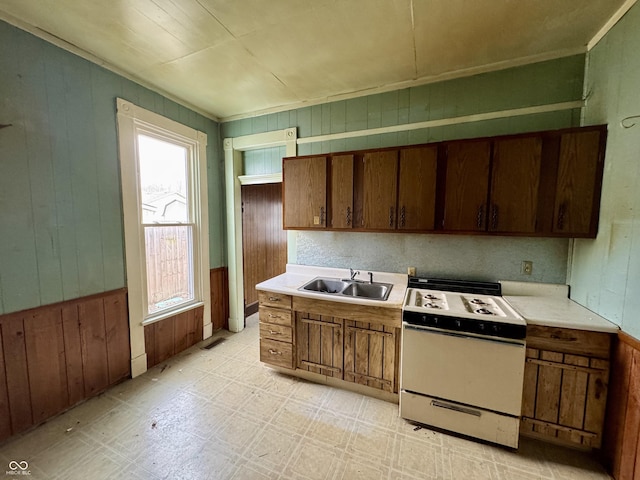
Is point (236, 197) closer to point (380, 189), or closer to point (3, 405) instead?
point (380, 189)

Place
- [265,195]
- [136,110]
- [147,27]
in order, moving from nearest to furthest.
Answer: [147,27] < [136,110] < [265,195]

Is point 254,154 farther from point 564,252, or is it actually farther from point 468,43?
point 564,252

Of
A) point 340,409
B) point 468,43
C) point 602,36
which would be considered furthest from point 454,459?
point 602,36

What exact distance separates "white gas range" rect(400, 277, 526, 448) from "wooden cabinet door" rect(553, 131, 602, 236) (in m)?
0.78

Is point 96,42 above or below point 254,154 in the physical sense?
above

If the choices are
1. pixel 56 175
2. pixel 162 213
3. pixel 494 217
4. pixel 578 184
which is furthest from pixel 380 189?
pixel 56 175

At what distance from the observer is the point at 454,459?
1.63m

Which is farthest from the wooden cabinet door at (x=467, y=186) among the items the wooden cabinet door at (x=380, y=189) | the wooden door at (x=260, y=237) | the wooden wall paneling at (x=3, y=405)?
the wooden wall paneling at (x=3, y=405)

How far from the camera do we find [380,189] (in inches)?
91.7

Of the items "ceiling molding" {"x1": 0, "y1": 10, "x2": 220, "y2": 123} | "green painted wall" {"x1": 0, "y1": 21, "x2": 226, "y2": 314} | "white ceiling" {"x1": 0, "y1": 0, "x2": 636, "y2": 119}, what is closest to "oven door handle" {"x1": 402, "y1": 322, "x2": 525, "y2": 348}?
"white ceiling" {"x1": 0, "y1": 0, "x2": 636, "y2": 119}

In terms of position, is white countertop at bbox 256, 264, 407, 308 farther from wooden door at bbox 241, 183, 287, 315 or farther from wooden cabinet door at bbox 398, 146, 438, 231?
wooden door at bbox 241, 183, 287, 315

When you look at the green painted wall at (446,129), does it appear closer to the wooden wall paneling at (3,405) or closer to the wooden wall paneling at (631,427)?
the wooden wall paneling at (631,427)

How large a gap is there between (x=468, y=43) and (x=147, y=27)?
2.38 metres

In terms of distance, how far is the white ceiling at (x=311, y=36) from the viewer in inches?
61.6
